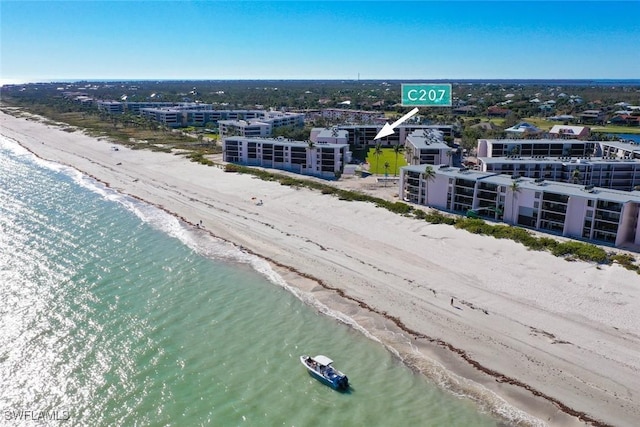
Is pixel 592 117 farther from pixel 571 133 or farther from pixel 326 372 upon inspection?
pixel 326 372

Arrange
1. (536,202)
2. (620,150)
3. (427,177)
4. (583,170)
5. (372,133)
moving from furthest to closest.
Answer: (372,133) → (620,150) → (583,170) → (427,177) → (536,202)

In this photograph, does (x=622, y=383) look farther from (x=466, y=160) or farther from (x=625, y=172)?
(x=466, y=160)

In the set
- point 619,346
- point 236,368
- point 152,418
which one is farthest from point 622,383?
point 152,418

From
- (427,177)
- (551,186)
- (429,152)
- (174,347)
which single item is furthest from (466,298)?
(429,152)

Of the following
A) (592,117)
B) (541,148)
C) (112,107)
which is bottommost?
(541,148)

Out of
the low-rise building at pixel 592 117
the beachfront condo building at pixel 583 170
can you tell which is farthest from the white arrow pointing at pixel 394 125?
the low-rise building at pixel 592 117

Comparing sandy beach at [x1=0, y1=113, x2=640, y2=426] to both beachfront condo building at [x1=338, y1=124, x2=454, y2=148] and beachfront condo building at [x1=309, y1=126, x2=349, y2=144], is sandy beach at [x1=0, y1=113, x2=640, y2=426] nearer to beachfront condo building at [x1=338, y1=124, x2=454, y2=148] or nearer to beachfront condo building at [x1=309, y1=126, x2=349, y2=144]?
beachfront condo building at [x1=309, y1=126, x2=349, y2=144]

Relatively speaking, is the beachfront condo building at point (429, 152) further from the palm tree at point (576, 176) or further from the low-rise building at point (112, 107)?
the low-rise building at point (112, 107)
